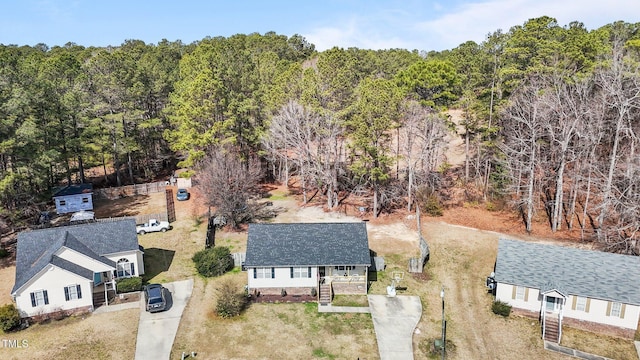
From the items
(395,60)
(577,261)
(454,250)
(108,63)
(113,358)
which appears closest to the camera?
(113,358)

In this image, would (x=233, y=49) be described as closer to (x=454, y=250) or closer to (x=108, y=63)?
(x=108, y=63)

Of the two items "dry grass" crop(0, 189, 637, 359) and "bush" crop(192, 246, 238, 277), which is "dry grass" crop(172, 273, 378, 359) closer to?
"dry grass" crop(0, 189, 637, 359)

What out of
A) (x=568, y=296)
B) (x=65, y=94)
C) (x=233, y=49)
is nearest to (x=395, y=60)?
(x=233, y=49)

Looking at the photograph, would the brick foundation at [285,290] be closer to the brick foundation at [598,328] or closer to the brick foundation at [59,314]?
the brick foundation at [59,314]

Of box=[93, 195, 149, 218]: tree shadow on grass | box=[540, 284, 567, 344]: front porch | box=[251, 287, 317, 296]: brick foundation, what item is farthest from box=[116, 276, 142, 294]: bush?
box=[540, 284, 567, 344]: front porch

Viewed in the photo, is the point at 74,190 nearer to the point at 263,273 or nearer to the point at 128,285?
the point at 128,285

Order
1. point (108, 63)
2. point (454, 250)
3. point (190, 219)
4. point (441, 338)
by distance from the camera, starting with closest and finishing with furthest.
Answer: point (441, 338)
point (454, 250)
point (190, 219)
point (108, 63)

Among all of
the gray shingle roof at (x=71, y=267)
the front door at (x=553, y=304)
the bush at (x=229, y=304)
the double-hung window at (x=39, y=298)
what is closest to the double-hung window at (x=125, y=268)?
the gray shingle roof at (x=71, y=267)
